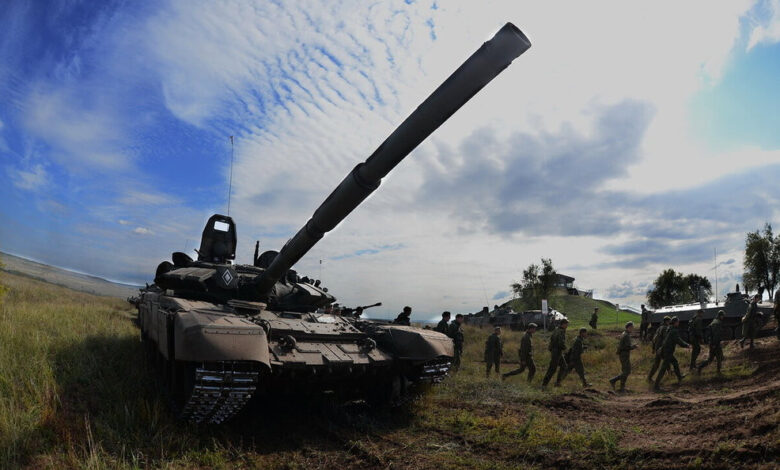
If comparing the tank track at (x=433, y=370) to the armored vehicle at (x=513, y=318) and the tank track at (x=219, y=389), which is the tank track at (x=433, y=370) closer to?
the tank track at (x=219, y=389)

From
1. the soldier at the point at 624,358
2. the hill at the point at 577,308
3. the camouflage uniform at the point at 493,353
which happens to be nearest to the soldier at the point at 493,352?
the camouflage uniform at the point at 493,353

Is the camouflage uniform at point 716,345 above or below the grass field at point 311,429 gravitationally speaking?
above

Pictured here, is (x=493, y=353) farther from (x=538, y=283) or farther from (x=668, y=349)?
(x=538, y=283)

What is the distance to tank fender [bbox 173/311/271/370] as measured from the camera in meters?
5.48

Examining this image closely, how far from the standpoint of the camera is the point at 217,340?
5566 mm

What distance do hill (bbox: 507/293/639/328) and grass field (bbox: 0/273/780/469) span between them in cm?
3102

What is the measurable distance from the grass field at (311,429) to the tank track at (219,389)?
1.04 ft

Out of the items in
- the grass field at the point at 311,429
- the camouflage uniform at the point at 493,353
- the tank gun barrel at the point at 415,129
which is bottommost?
the grass field at the point at 311,429

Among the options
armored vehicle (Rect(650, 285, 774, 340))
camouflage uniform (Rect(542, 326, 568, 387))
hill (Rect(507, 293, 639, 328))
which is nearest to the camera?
camouflage uniform (Rect(542, 326, 568, 387))

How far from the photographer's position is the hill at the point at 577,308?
4013 centimetres

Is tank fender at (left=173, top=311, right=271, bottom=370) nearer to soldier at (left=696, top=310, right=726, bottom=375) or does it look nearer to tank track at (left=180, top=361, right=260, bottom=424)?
tank track at (left=180, top=361, right=260, bottom=424)

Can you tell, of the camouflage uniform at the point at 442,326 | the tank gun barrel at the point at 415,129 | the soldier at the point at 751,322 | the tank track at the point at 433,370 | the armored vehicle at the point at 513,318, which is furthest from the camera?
the armored vehicle at the point at 513,318

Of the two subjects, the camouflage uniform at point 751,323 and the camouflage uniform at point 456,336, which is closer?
the camouflage uniform at point 456,336

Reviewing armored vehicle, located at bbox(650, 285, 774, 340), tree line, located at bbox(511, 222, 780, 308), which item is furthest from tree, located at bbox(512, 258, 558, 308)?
armored vehicle, located at bbox(650, 285, 774, 340)
